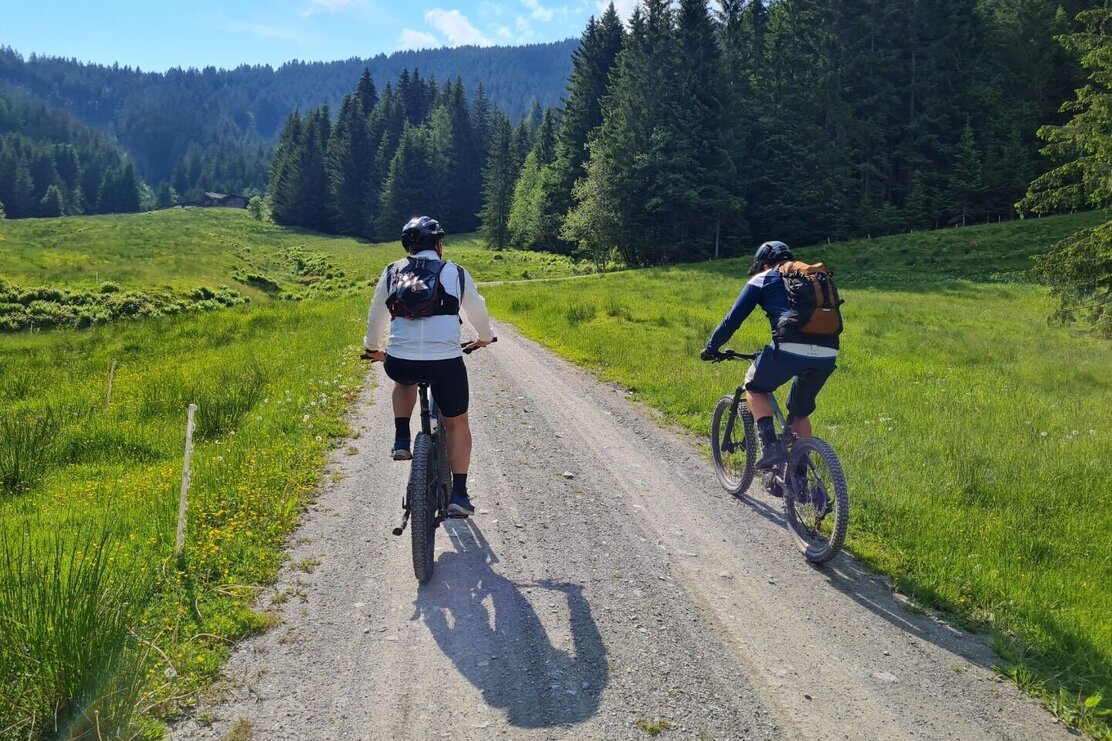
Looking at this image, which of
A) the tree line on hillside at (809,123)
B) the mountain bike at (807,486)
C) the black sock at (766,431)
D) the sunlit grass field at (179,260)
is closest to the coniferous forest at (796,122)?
the tree line on hillside at (809,123)

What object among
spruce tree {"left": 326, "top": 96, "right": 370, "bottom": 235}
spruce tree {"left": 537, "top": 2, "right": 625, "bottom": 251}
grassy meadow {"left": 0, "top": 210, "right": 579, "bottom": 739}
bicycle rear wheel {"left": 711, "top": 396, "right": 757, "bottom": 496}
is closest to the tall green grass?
grassy meadow {"left": 0, "top": 210, "right": 579, "bottom": 739}

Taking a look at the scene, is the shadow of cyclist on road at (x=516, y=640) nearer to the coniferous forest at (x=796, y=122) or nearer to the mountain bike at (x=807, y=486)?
the mountain bike at (x=807, y=486)

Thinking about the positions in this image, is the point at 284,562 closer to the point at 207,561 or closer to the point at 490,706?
the point at 207,561

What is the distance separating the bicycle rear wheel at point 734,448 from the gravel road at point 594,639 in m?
0.30

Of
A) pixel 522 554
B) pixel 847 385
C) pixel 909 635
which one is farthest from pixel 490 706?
pixel 847 385

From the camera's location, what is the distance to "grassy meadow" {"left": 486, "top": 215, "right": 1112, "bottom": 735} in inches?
180

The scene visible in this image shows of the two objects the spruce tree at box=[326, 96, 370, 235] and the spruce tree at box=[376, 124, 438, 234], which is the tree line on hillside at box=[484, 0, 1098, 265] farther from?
the spruce tree at box=[326, 96, 370, 235]

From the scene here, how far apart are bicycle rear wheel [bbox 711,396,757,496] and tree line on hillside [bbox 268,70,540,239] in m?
89.3

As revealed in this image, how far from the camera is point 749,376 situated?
643 centimetres

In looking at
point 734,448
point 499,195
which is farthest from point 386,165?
point 734,448

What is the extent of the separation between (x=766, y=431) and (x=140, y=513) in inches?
232

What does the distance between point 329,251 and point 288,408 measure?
66130 mm

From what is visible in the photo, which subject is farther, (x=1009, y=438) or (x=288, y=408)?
(x=288, y=408)

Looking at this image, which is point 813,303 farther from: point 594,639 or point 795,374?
point 594,639
